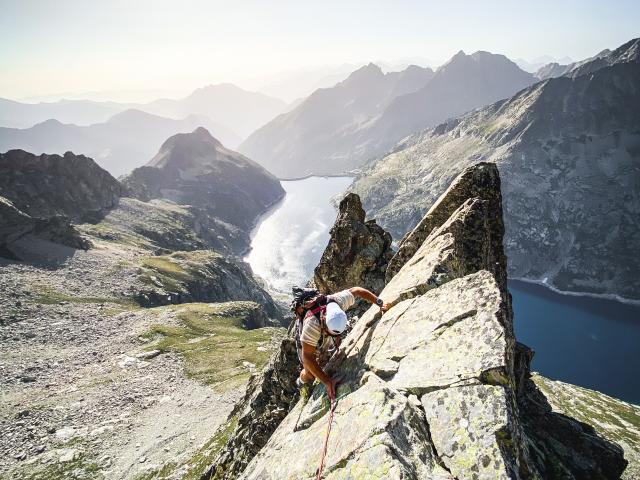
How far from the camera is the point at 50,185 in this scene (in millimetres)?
169000

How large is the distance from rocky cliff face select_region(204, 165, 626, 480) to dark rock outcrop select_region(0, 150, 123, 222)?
17569 centimetres

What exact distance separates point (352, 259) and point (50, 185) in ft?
609

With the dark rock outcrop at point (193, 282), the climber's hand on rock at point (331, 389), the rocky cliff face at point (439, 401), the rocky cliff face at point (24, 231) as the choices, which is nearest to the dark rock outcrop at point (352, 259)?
the rocky cliff face at point (439, 401)

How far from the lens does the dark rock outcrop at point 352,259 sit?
3128 centimetres

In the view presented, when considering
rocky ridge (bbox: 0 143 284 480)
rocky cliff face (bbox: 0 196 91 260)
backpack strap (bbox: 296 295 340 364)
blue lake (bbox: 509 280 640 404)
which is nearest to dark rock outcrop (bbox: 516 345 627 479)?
backpack strap (bbox: 296 295 340 364)

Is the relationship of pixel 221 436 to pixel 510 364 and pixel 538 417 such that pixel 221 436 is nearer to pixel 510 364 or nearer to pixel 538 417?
pixel 538 417

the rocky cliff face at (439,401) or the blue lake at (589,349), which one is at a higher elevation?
the rocky cliff face at (439,401)

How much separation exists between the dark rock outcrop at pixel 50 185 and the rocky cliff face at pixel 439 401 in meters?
176

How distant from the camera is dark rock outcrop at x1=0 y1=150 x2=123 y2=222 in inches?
5955

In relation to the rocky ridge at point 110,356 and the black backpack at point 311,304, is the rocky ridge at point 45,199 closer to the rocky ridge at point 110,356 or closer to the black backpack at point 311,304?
the rocky ridge at point 110,356

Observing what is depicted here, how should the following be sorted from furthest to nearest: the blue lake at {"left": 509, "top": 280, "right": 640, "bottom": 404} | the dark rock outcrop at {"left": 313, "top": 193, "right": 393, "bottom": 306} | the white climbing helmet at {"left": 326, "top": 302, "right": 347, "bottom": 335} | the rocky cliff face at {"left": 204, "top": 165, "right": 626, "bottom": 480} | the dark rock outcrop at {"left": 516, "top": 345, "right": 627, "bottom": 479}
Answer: the blue lake at {"left": 509, "top": 280, "right": 640, "bottom": 404} → the dark rock outcrop at {"left": 313, "top": 193, "right": 393, "bottom": 306} → the dark rock outcrop at {"left": 516, "top": 345, "right": 627, "bottom": 479} → the white climbing helmet at {"left": 326, "top": 302, "right": 347, "bottom": 335} → the rocky cliff face at {"left": 204, "top": 165, "right": 626, "bottom": 480}

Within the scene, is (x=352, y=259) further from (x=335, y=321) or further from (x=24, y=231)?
(x=24, y=231)

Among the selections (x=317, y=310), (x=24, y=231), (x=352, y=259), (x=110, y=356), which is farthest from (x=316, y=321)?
(x=24, y=231)

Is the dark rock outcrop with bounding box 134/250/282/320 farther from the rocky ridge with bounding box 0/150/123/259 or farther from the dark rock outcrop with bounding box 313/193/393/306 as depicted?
the dark rock outcrop with bounding box 313/193/393/306
